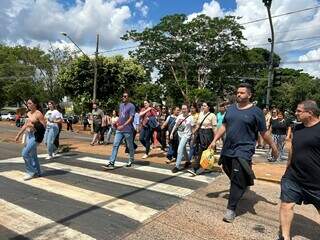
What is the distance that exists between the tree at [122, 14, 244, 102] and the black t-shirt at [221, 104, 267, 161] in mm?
34022

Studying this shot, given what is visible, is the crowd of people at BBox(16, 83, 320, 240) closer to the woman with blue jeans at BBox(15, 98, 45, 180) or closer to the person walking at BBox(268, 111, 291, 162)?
the woman with blue jeans at BBox(15, 98, 45, 180)

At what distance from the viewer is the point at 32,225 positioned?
5.69m

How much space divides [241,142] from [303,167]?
1180mm

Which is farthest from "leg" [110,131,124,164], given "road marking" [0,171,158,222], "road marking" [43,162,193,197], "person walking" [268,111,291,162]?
"person walking" [268,111,291,162]

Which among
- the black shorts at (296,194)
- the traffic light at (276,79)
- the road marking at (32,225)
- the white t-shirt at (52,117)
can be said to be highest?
the traffic light at (276,79)

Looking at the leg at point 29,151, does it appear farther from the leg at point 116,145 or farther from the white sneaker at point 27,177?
the leg at point 116,145

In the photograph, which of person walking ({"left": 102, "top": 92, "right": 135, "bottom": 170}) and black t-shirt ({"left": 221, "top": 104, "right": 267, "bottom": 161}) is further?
person walking ({"left": 102, "top": 92, "right": 135, "bottom": 170})

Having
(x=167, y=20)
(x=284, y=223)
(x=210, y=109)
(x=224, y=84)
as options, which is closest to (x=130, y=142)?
(x=210, y=109)

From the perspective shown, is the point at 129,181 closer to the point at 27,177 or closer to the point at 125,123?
the point at 125,123

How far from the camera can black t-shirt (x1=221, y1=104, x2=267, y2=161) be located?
5953mm

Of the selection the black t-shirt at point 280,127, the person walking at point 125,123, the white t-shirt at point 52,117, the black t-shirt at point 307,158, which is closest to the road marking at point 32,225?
the black t-shirt at point 307,158

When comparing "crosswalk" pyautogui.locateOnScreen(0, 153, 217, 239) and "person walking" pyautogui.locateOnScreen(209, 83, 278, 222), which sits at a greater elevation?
"person walking" pyautogui.locateOnScreen(209, 83, 278, 222)

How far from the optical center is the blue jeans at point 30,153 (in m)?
8.45

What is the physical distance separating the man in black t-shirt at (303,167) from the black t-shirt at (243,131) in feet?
3.01
